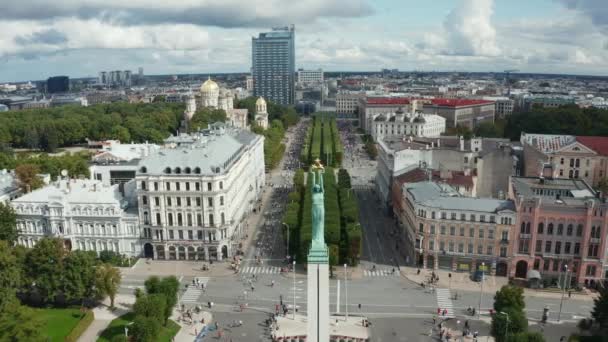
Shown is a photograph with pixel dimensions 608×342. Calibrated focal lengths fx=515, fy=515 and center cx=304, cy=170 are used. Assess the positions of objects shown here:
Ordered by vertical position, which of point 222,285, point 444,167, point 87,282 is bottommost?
point 222,285

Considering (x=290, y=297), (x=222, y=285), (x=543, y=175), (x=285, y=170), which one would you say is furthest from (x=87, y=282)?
(x=285, y=170)

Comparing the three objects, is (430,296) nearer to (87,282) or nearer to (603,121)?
(87,282)

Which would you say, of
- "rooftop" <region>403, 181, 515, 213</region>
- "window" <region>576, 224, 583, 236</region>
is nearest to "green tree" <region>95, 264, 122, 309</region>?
"rooftop" <region>403, 181, 515, 213</region>

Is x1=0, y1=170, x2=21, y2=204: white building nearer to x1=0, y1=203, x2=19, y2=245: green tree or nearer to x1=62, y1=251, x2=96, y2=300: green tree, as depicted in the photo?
x1=0, y1=203, x2=19, y2=245: green tree

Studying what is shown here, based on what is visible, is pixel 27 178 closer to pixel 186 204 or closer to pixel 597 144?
pixel 186 204

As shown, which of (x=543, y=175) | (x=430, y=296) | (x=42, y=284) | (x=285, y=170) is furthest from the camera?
(x=285, y=170)

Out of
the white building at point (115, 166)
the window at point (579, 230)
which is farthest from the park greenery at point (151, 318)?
the window at point (579, 230)
